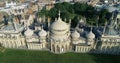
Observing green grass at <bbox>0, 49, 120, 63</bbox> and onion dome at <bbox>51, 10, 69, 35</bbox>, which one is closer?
green grass at <bbox>0, 49, 120, 63</bbox>

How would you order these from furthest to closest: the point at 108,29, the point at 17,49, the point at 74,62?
the point at 17,49
the point at 108,29
the point at 74,62

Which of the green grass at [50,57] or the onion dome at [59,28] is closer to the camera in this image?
the green grass at [50,57]

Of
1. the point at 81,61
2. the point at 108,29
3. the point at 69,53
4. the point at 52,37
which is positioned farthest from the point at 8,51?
the point at 108,29

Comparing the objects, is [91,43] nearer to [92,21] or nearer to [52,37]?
[52,37]

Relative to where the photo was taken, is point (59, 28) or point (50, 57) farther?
point (59, 28)

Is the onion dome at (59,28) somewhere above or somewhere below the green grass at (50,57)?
above

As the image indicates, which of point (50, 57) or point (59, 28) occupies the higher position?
point (59, 28)

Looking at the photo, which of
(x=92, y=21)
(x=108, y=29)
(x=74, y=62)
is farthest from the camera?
(x=92, y=21)

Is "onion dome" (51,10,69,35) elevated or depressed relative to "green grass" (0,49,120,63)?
elevated
